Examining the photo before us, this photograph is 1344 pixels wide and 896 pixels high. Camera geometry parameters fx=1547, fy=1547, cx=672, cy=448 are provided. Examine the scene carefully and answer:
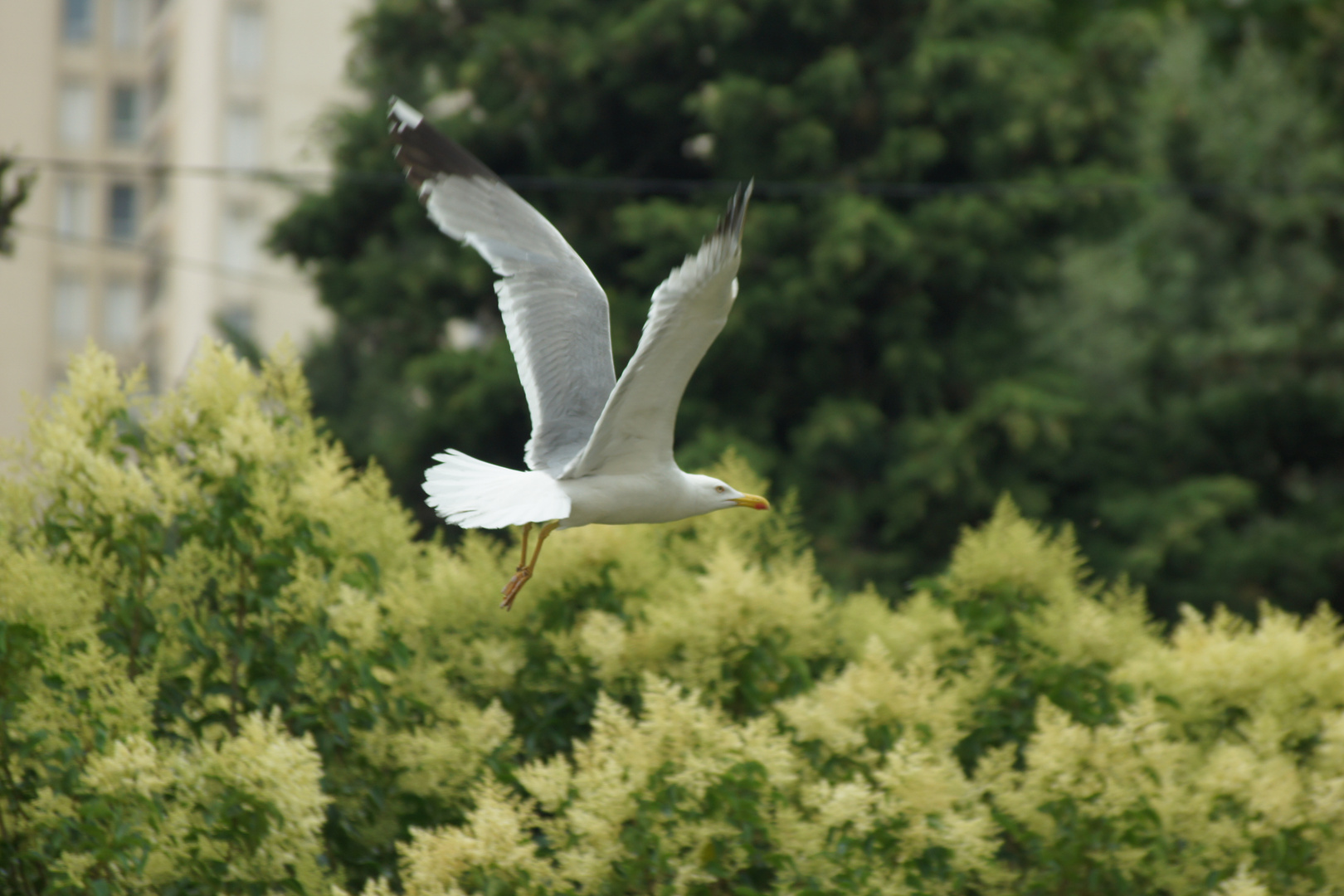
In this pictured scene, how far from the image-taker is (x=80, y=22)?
3556cm

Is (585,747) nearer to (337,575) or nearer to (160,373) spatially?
(337,575)

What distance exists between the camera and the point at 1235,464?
1362 centimetres

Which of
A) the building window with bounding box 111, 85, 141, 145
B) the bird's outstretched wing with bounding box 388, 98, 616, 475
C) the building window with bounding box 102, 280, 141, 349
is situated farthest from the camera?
the building window with bounding box 111, 85, 141, 145

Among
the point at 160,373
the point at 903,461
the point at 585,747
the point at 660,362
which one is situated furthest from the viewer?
the point at 160,373

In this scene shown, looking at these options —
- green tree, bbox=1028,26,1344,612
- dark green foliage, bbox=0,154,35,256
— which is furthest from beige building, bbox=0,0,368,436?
dark green foliage, bbox=0,154,35,256

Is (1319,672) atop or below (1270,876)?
atop

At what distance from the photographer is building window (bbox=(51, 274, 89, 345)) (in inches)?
1359

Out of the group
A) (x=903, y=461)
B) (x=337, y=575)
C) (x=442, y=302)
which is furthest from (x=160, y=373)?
(x=337, y=575)

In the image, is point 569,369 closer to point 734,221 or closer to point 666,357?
point 666,357

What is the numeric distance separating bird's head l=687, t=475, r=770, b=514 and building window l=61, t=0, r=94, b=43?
113 ft

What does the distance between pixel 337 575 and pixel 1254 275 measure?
11134 mm

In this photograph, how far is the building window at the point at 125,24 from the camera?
35781 millimetres

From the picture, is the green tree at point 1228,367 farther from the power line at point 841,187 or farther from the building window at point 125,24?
the building window at point 125,24

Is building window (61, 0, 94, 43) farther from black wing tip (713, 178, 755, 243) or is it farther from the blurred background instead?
black wing tip (713, 178, 755, 243)
